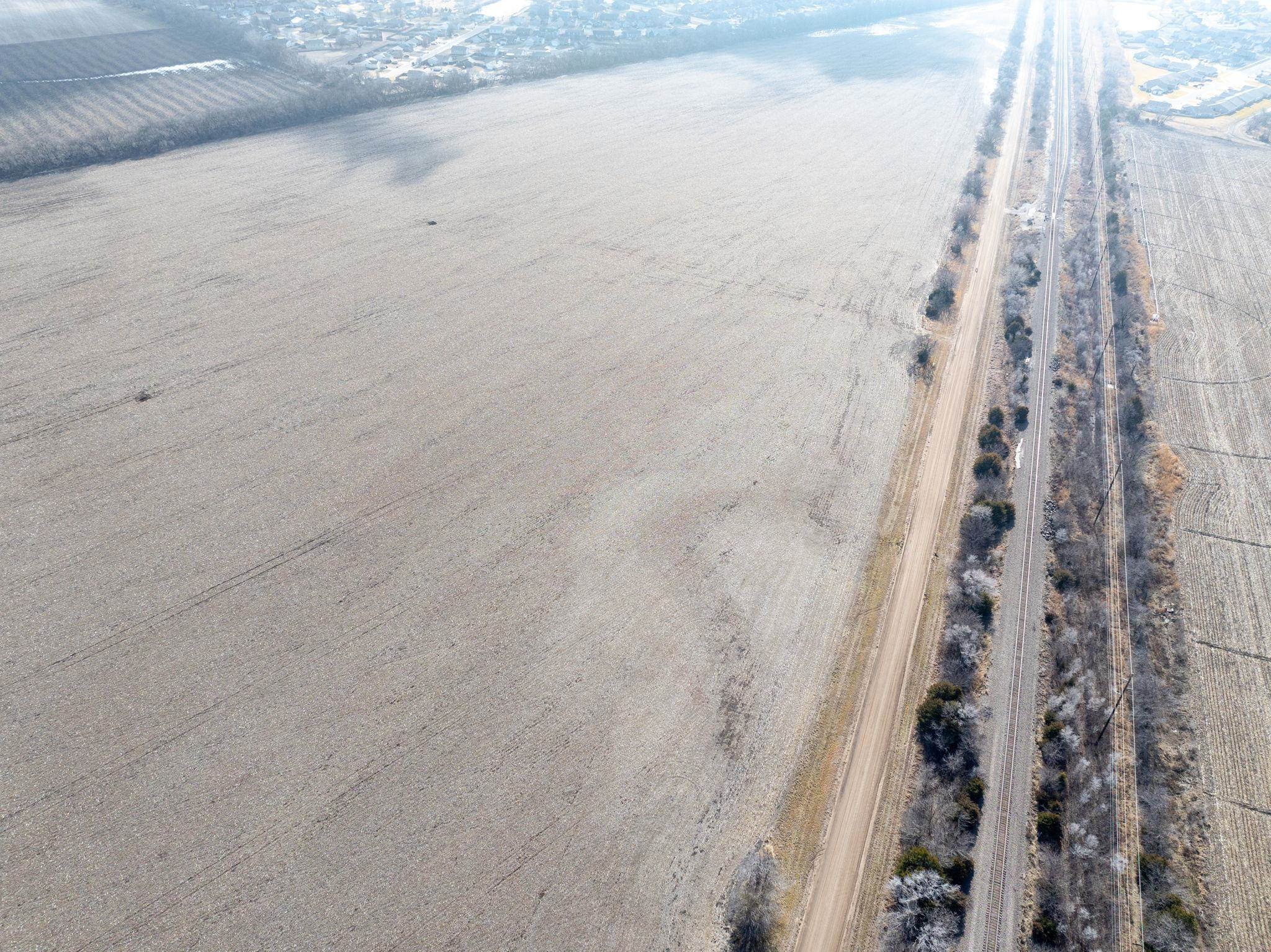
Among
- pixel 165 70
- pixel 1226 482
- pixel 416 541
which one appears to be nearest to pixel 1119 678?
pixel 1226 482

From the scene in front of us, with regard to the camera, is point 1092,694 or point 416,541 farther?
point 416,541

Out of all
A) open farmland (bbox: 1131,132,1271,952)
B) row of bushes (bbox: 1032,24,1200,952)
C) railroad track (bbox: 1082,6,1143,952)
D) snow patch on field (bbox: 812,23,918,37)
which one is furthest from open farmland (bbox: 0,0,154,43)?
open farmland (bbox: 1131,132,1271,952)

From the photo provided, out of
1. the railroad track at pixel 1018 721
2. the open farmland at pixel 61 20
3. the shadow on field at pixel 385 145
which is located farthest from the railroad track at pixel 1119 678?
the open farmland at pixel 61 20

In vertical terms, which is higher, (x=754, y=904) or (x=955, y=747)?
(x=955, y=747)

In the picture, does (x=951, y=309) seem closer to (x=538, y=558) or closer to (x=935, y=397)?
(x=935, y=397)

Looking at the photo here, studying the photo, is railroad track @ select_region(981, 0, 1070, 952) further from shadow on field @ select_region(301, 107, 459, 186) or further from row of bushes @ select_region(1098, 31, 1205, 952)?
shadow on field @ select_region(301, 107, 459, 186)

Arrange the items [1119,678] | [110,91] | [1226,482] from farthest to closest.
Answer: [110,91] < [1226,482] < [1119,678]

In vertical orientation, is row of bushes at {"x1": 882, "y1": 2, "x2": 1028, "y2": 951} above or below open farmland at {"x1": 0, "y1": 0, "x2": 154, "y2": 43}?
below

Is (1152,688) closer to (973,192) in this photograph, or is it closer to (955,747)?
(955,747)
